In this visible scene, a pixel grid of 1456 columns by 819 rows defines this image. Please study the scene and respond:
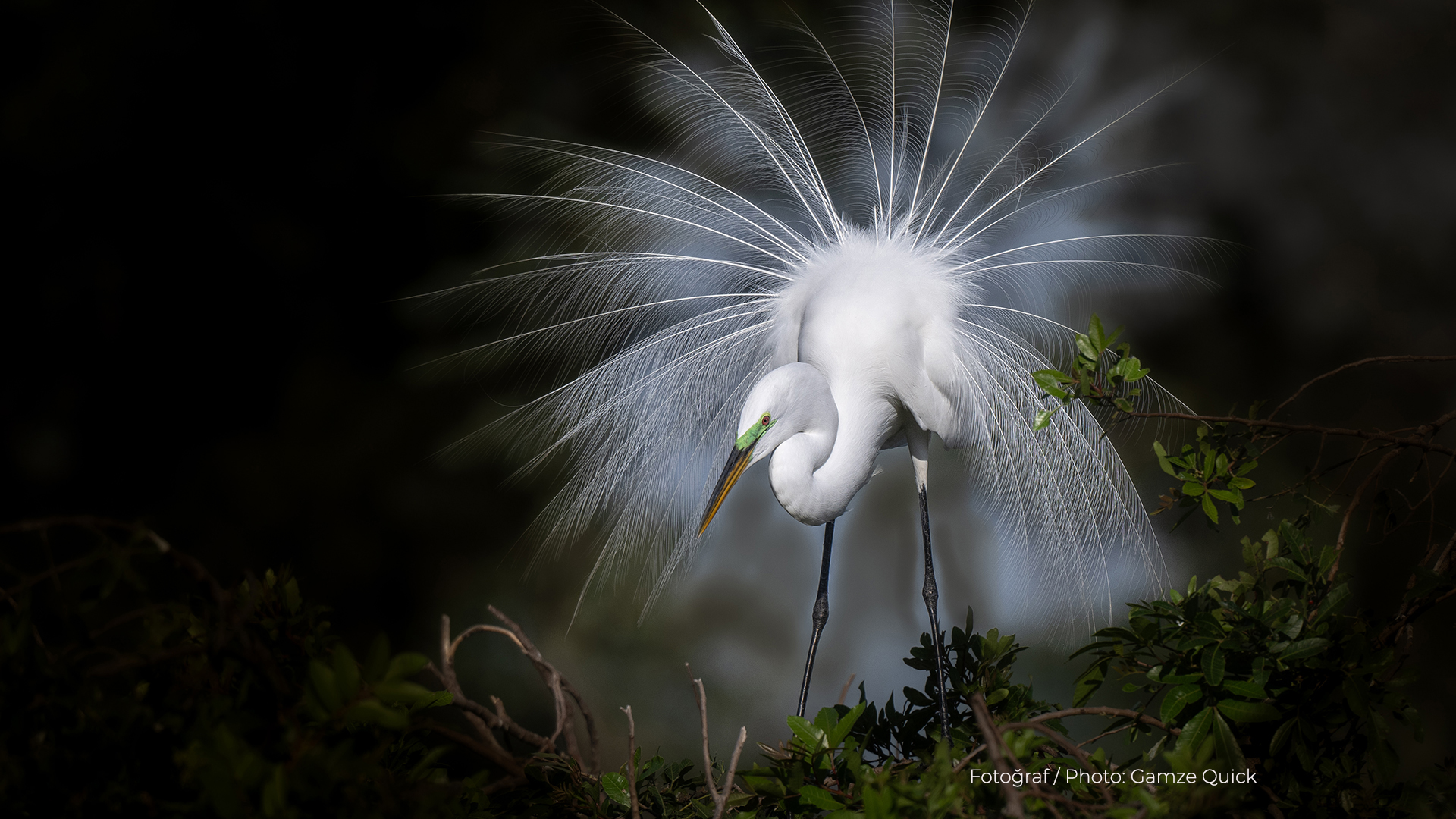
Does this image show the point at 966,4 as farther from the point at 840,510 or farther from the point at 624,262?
the point at 840,510

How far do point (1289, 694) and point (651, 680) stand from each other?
2.05 metres

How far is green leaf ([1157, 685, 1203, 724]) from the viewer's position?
0.71 metres

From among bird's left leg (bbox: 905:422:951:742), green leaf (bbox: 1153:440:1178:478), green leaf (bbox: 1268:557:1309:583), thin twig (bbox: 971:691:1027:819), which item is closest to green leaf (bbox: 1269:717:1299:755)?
green leaf (bbox: 1268:557:1309:583)

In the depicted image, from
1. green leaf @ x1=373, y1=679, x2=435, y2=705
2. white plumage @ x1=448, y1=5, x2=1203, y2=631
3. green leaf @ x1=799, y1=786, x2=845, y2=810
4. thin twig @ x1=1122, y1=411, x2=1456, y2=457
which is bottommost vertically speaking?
green leaf @ x1=799, y1=786, x2=845, y2=810

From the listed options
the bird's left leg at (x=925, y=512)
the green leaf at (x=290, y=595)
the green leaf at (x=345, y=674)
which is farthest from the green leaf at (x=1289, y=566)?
the green leaf at (x=290, y=595)

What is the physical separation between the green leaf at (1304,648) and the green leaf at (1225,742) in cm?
8

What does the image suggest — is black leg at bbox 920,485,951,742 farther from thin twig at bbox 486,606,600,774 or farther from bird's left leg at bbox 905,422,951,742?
thin twig at bbox 486,606,600,774

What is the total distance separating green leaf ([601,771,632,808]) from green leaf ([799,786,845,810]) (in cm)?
21

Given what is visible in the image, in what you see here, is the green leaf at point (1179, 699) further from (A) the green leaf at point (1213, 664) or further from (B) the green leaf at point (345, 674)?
(B) the green leaf at point (345, 674)

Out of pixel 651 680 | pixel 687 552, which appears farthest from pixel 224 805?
pixel 651 680

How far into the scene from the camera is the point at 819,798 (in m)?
0.79

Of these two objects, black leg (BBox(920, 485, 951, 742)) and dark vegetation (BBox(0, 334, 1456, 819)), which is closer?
dark vegetation (BBox(0, 334, 1456, 819))

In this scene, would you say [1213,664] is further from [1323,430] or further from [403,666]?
[403,666]

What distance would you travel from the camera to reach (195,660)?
2.19ft
